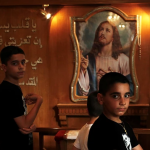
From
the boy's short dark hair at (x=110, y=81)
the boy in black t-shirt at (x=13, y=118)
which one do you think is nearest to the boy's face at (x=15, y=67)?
the boy in black t-shirt at (x=13, y=118)

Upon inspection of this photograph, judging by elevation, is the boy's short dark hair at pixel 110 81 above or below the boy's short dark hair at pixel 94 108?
above

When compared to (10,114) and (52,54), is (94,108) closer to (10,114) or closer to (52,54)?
(10,114)

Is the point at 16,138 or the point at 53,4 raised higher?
the point at 53,4

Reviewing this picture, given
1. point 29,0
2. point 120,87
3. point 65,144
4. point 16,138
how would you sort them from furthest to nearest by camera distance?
point 29,0, point 65,144, point 16,138, point 120,87

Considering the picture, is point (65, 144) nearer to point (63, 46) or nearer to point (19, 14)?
point (63, 46)

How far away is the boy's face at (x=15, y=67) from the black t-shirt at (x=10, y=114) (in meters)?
0.09

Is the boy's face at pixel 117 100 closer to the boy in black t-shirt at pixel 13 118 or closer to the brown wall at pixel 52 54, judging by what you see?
the boy in black t-shirt at pixel 13 118

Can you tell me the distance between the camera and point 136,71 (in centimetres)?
557

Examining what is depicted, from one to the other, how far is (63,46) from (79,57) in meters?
0.39

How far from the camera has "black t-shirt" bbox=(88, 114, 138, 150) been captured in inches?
58.1

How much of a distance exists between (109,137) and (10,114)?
857mm

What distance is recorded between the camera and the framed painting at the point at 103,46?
556cm

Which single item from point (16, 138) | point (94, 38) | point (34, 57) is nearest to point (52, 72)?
point (34, 57)

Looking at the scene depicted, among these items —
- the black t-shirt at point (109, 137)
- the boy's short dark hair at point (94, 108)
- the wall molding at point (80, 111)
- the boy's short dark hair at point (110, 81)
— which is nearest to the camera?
the black t-shirt at point (109, 137)
